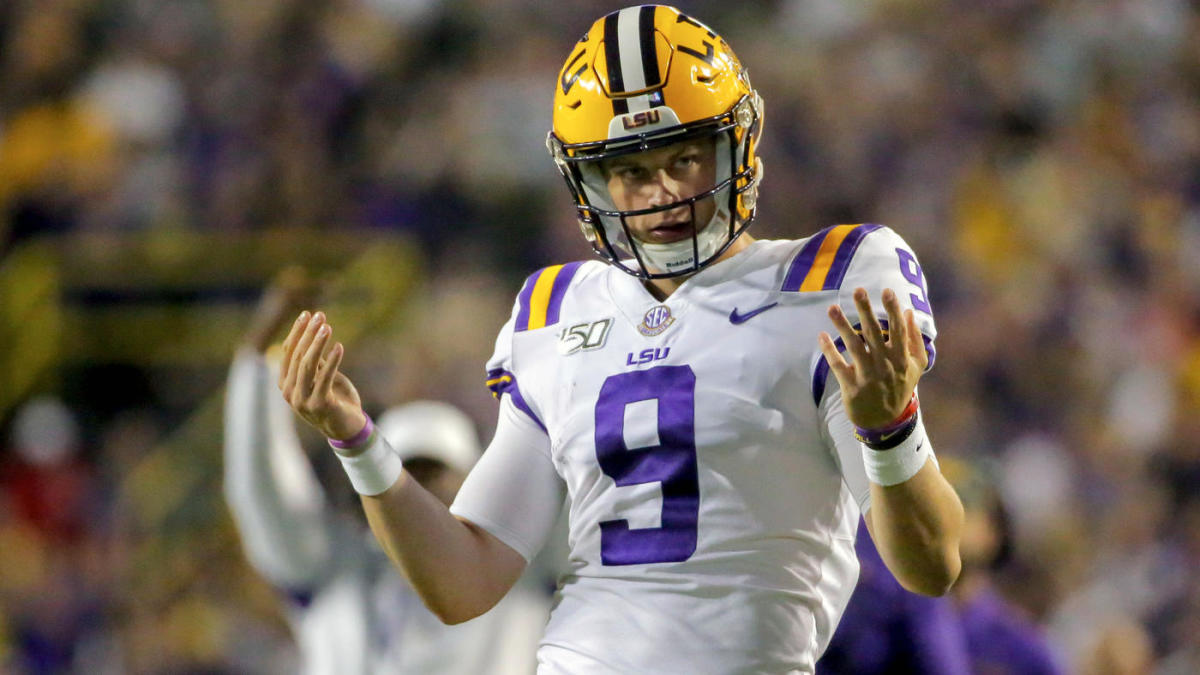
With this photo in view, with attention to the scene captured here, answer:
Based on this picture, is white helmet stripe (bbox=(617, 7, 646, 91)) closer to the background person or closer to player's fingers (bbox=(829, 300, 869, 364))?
player's fingers (bbox=(829, 300, 869, 364))

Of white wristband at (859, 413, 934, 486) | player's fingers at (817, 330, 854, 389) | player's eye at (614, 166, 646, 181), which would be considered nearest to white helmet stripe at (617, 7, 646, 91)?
player's eye at (614, 166, 646, 181)

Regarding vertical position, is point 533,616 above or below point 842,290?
below

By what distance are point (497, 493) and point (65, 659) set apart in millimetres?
4143

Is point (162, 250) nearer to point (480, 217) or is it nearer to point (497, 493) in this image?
point (480, 217)

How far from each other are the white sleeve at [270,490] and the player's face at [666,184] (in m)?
1.41

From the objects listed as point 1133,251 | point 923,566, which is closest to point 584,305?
point 923,566

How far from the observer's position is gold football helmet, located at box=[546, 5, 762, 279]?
6.90 ft

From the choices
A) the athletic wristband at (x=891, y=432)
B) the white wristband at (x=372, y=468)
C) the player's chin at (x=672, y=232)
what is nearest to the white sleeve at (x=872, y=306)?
the athletic wristband at (x=891, y=432)

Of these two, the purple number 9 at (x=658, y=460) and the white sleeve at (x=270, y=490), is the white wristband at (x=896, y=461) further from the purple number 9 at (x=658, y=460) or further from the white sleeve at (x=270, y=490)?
the white sleeve at (x=270, y=490)

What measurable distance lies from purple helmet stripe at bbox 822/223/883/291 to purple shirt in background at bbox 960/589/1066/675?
1.63 m

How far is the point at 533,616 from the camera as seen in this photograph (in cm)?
312

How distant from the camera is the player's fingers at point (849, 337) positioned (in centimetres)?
178

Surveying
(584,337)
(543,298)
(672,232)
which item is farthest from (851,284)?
(543,298)

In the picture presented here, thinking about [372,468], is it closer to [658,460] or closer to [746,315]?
[658,460]
